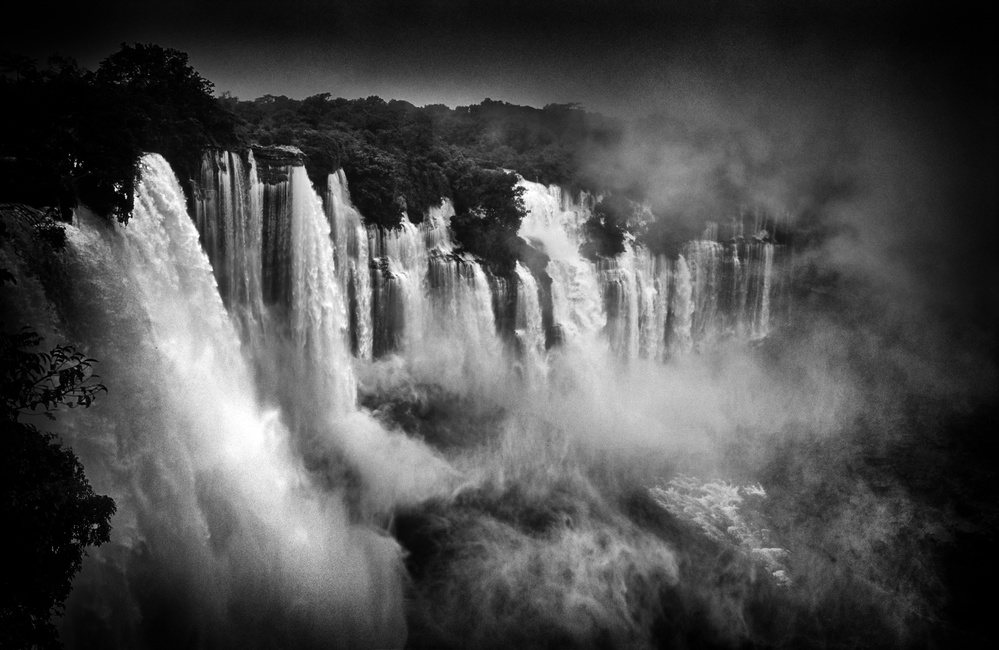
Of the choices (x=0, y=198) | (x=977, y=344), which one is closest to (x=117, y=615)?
(x=0, y=198)

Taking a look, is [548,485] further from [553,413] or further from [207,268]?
[207,268]

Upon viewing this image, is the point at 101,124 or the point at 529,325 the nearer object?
the point at 101,124

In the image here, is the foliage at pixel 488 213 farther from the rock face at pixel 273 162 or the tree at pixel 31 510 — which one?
the tree at pixel 31 510

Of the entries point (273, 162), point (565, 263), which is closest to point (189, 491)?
point (273, 162)

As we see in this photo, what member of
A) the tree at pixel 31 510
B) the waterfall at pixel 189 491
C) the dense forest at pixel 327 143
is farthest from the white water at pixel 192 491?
the tree at pixel 31 510

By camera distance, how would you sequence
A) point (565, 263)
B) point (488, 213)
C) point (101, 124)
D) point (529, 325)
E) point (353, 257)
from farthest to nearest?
1. point (565, 263)
2. point (529, 325)
3. point (488, 213)
4. point (353, 257)
5. point (101, 124)

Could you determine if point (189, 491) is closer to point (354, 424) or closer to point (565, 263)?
point (354, 424)

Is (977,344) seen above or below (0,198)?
below
